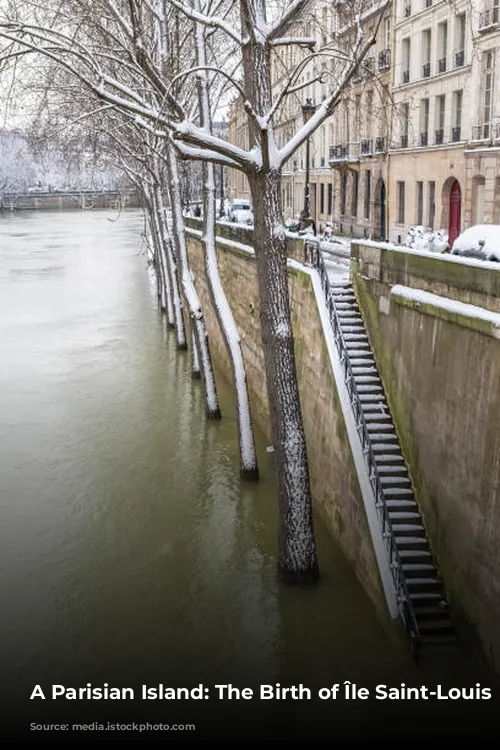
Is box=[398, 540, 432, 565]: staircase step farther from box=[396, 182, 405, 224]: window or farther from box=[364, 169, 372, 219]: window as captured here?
box=[364, 169, 372, 219]: window

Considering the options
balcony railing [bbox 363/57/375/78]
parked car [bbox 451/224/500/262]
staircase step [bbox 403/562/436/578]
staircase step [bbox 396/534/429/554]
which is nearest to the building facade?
balcony railing [bbox 363/57/375/78]

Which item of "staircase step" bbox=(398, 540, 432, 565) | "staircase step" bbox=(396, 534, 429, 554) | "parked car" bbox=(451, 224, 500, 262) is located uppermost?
"parked car" bbox=(451, 224, 500, 262)

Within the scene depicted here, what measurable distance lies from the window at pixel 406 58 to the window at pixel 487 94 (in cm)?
660

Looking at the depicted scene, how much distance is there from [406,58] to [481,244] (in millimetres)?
22954

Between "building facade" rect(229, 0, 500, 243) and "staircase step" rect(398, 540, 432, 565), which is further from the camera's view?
"building facade" rect(229, 0, 500, 243)

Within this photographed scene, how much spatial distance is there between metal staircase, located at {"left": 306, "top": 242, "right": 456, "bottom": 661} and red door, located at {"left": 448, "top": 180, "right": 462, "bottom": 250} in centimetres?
1572

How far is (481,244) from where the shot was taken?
37.7ft

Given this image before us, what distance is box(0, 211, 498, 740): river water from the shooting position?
829cm

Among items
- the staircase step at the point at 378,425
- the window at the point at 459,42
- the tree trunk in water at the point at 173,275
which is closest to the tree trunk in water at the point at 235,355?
the staircase step at the point at 378,425

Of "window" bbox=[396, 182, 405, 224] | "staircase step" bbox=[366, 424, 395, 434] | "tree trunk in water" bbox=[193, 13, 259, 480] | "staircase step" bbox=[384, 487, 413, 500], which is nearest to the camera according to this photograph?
"staircase step" bbox=[384, 487, 413, 500]

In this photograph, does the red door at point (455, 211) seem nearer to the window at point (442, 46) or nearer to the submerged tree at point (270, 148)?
the window at point (442, 46)

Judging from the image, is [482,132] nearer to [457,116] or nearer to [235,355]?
[457,116]

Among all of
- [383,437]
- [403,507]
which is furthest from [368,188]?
[403,507]

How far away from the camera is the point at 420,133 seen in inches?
1208
